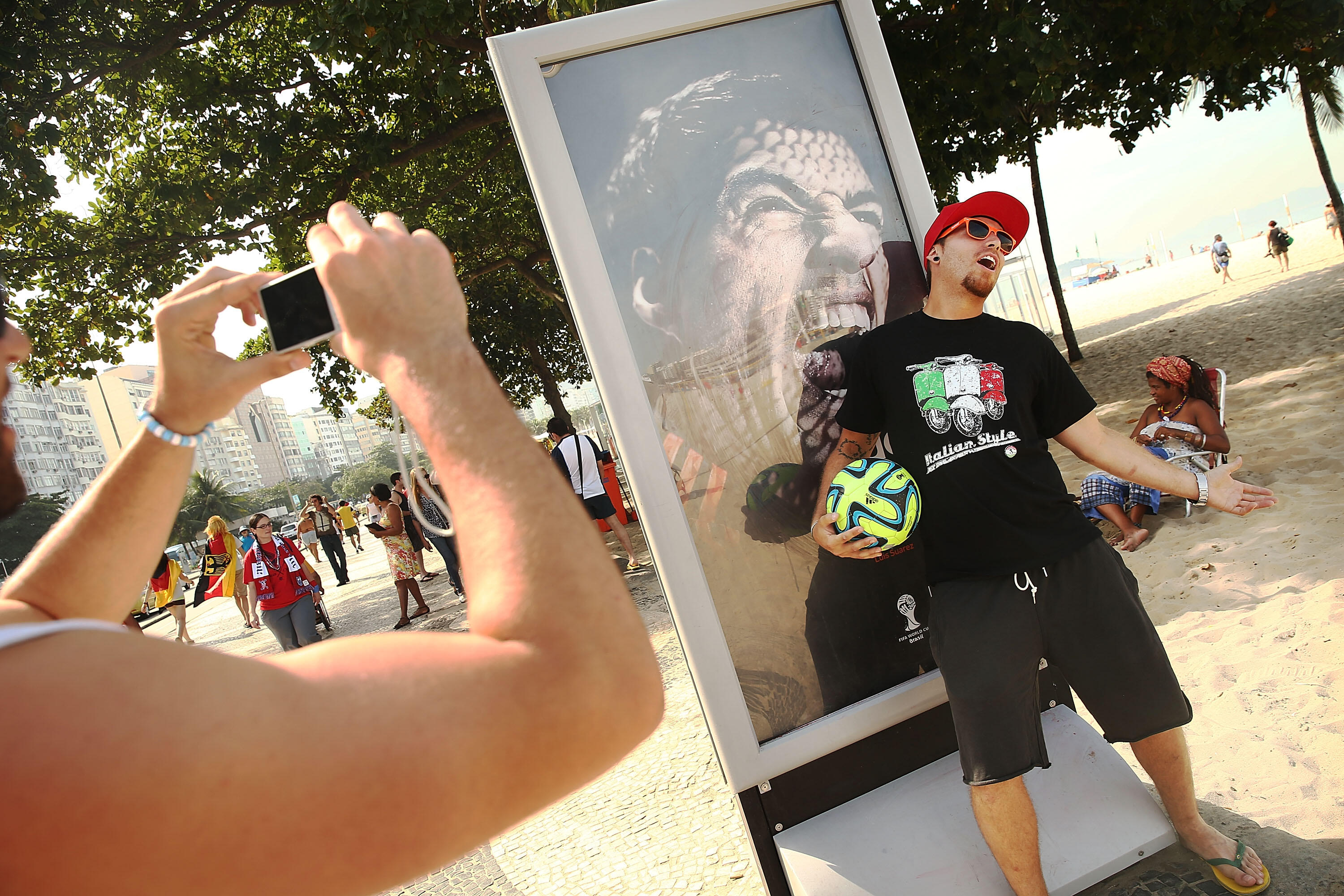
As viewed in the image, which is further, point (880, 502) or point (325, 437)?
point (325, 437)

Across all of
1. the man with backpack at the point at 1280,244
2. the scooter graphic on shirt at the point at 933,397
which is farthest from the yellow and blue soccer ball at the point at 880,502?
the man with backpack at the point at 1280,244

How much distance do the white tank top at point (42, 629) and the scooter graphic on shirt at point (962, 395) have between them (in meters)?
2.08

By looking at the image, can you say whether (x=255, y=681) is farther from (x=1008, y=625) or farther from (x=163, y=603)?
(x=163, y=603)

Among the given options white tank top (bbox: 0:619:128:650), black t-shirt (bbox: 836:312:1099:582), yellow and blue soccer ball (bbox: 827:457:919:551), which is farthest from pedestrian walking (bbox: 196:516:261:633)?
white tank top (bbox: 0:619:128:650)

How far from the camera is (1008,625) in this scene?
2240 mm

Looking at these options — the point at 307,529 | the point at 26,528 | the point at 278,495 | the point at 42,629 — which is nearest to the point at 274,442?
the point at 278,495

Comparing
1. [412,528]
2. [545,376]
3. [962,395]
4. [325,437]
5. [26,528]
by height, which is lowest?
[412,528]

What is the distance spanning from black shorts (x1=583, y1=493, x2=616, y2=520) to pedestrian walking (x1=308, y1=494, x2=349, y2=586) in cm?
880

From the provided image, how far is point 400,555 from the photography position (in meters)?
9.03

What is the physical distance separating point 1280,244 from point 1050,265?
845 centimetres

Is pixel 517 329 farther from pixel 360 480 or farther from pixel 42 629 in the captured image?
pixel 360 480

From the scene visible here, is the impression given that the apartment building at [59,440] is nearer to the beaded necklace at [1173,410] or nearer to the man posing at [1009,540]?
the beaded necklace at [1173,410]

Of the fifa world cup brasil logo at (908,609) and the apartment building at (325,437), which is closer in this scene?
the fifa world cup brasil logo at (908,609)

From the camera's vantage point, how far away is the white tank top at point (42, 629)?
62 cm
